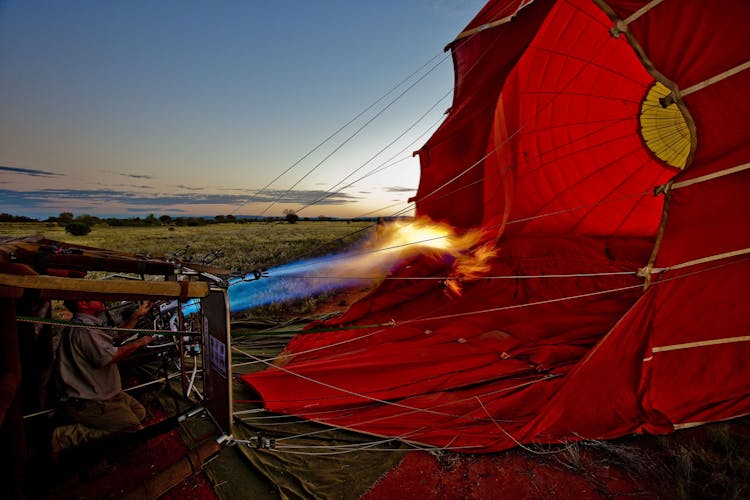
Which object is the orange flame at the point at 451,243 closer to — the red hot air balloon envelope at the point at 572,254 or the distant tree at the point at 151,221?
the red hot air balloon envelope at the point at 572,254

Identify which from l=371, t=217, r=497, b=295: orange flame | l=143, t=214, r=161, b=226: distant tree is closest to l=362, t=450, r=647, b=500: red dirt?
l=371, t=217, r=497, b=295: orange flame

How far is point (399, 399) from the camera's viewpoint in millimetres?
3654

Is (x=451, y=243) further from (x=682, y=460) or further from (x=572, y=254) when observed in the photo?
(x=682, y=460)

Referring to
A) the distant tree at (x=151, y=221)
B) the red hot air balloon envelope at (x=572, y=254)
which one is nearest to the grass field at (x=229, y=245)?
the red hot air balloon envelope at (x=572, y=254)

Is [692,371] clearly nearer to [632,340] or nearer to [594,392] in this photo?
[632,340]

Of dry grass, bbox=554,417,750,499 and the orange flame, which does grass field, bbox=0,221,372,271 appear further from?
dry grass, bbox=554,417,750,499

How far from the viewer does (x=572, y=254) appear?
19.7ft

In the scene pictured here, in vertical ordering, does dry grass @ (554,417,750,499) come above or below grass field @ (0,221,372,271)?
above

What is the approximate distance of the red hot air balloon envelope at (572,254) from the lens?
2.86 meters

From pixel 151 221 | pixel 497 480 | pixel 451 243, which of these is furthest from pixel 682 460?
pixel 151 221

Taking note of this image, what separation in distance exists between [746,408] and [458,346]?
2543 millimetres

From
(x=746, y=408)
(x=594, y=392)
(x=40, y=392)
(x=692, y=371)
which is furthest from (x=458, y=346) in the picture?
(x=40, y=392)

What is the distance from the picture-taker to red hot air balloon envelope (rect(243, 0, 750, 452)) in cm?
286

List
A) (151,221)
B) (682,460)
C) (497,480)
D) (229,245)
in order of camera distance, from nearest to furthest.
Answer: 1. (682,460)
2. (497,480)
3. (229,245)
4. (151,221)
